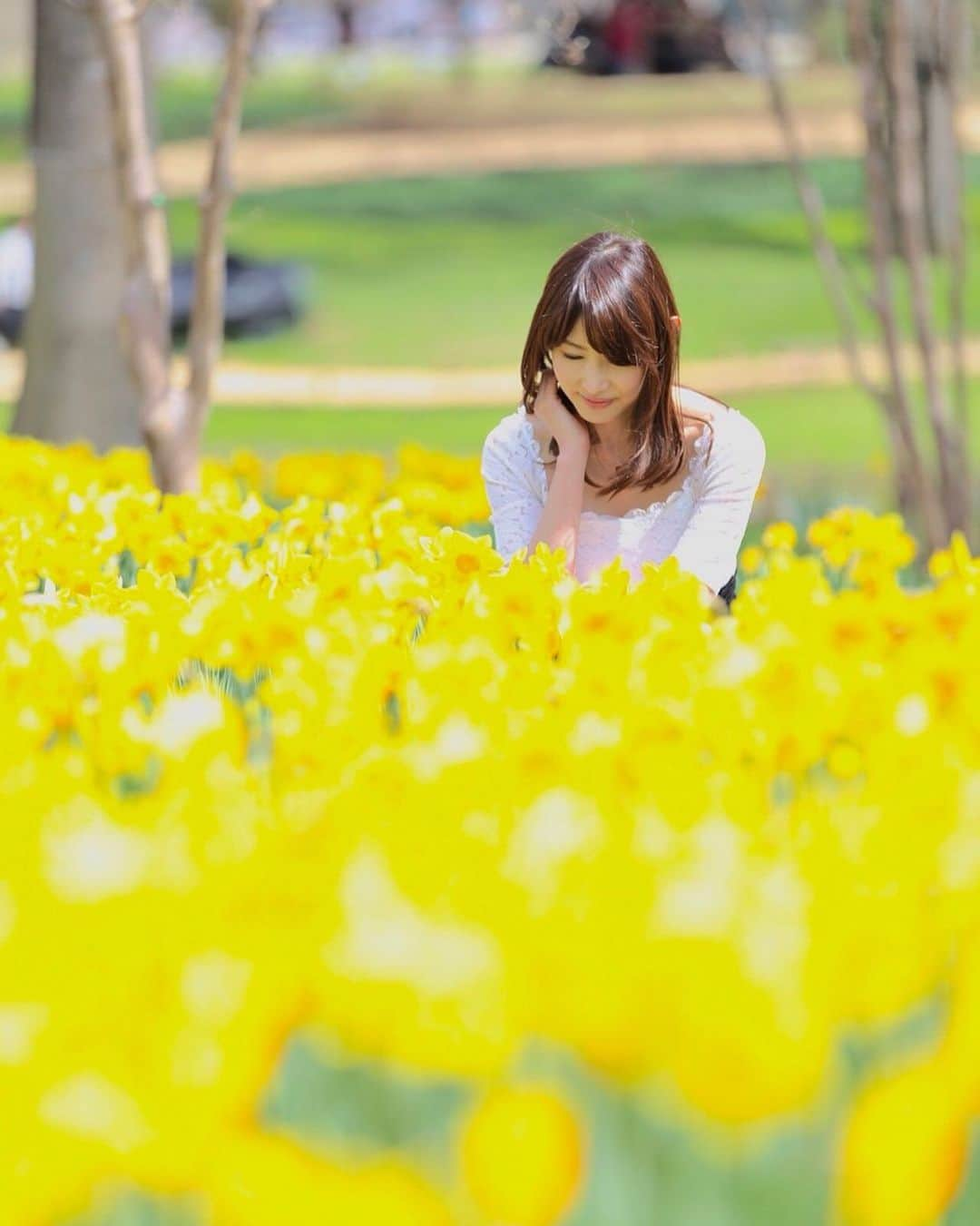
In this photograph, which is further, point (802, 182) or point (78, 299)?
point (78, 299)

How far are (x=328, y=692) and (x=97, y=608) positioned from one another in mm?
1020

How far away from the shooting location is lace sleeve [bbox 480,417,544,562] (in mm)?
4129

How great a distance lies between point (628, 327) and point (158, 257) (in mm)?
2185

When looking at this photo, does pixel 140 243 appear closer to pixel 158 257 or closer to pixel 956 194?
pixel 158 257

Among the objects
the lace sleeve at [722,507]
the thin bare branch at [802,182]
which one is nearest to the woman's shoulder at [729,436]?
the lace sleeve at [722,507]

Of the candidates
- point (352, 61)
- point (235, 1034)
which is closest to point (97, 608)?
point (235, 1034)

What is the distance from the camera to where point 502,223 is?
22.9 metres

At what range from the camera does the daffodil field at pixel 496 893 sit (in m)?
1.28

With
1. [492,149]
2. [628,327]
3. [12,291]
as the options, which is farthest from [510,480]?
[492,149]

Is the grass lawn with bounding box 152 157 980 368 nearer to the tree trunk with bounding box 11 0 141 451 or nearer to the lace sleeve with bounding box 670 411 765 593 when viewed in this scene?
the tree trunk with bounding box 11 0 141 451

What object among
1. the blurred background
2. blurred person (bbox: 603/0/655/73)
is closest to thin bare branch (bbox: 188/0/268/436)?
the blurred background

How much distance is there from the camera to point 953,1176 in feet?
4.12

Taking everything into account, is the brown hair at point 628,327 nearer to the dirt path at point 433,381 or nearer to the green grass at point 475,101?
the dirt path at point 433,381

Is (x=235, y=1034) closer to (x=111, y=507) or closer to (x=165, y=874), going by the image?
(x=165, y=874)
